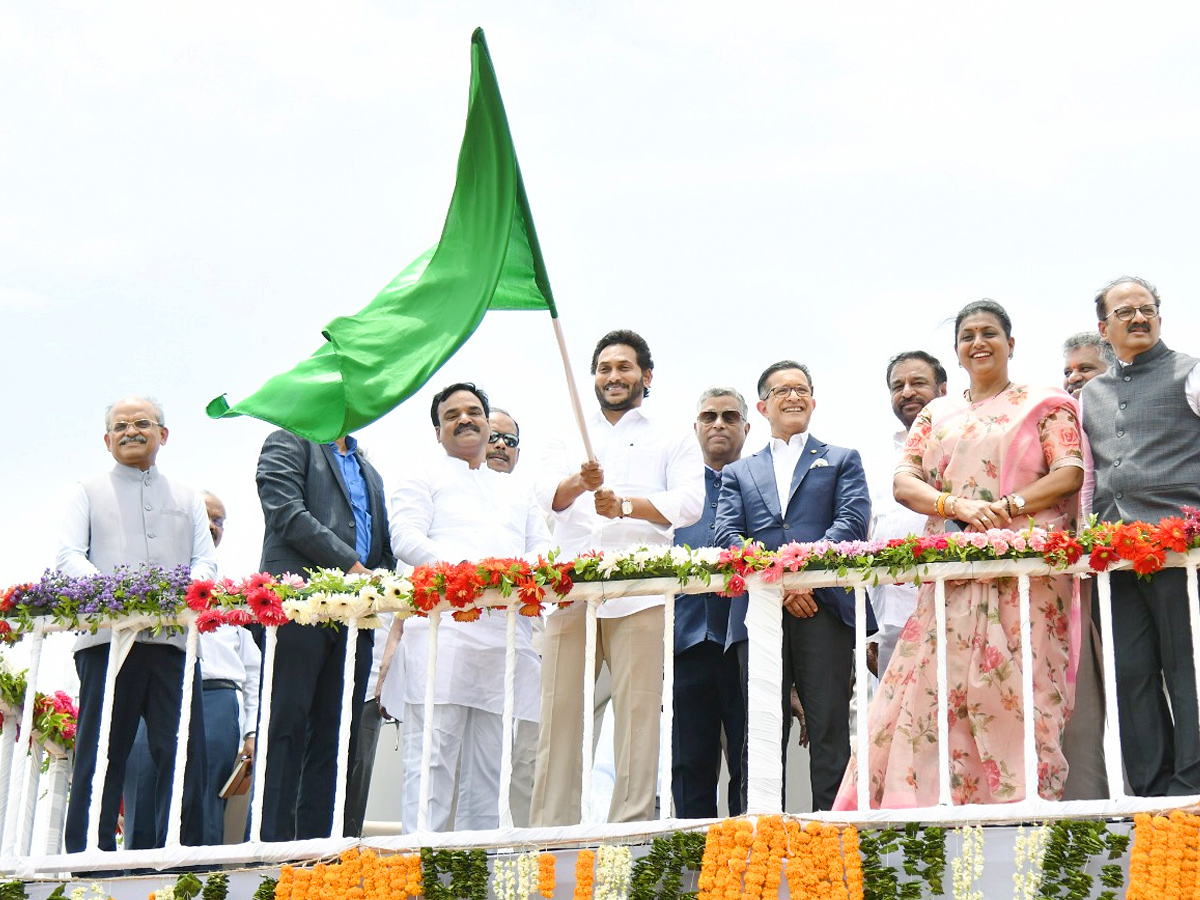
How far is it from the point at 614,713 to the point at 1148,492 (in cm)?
243

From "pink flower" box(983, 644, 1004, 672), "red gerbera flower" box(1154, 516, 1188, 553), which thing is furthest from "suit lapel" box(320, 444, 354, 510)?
"red gerbera flower" box(1154, 516, 1188, 553)

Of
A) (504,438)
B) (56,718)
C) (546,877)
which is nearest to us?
(546,877)

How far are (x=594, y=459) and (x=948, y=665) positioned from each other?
171cm

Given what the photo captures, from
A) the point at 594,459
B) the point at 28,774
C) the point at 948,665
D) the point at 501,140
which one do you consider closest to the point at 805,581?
the point at 948,665

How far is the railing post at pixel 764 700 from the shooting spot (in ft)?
18.4

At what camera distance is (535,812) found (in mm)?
6398

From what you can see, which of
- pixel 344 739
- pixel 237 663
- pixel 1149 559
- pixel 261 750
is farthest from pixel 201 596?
pixel 1149 559

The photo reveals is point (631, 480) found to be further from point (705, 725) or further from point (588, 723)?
point (588, 723)

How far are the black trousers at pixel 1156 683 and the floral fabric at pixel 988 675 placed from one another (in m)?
0.25

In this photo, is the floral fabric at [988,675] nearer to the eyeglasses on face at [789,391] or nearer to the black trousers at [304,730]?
the eyeglasses on face at [789,391]

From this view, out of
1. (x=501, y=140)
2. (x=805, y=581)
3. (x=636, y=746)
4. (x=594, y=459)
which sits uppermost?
(x=501, y=140)

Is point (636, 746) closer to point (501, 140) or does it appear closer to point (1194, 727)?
point (1194, 727)

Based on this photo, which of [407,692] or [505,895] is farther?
[407,692]

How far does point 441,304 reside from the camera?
6.22 meters
